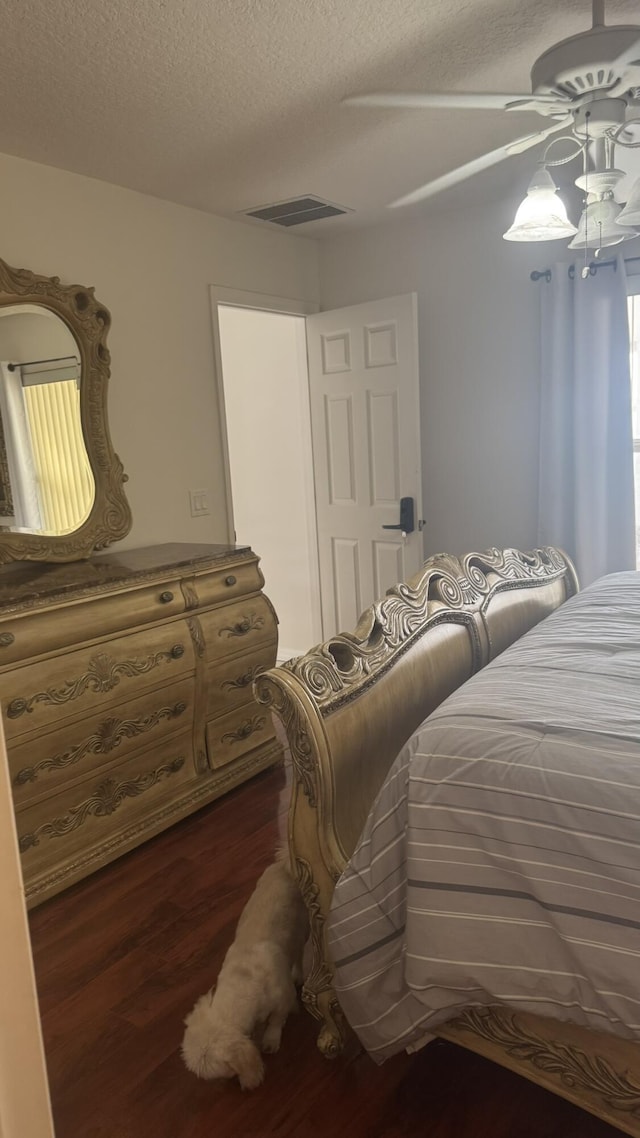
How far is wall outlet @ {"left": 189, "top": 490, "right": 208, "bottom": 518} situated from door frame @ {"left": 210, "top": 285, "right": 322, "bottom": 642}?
5.3 inches

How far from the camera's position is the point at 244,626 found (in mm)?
2965

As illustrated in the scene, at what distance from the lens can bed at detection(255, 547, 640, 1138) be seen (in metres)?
1.18

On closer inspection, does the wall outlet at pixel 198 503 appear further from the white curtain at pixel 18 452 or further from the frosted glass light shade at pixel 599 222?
the frosted glass light shade at pixel 599 222

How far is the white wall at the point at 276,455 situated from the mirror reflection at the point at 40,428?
1.58m

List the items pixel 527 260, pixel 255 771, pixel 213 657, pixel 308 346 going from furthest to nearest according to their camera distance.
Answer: pixel 308 346 < pixel 527 260 < pixel 255 771 < pixel 213 657

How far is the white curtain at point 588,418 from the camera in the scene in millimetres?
3158

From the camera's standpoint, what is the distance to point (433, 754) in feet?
4.46

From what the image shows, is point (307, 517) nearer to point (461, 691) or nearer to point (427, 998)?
point (461, 691)

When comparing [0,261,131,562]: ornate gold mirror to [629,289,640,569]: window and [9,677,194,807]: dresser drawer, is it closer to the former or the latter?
[9,677,194,807]: dresser drawer

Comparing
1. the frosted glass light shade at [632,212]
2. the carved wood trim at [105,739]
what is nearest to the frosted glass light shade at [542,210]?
the frosted glass light shade at [632,212]

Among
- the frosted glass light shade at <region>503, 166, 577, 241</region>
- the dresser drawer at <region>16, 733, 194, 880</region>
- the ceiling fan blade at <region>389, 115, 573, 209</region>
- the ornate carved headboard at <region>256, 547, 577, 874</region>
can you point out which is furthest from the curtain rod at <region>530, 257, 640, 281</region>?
the dresser drawer at <region>16, 733, 194, 880</region>

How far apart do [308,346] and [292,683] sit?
300cm

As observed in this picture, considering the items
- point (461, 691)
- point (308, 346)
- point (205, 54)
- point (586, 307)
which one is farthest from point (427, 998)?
point (308, 346)

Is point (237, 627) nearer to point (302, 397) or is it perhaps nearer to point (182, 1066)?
point (182, 1066)
